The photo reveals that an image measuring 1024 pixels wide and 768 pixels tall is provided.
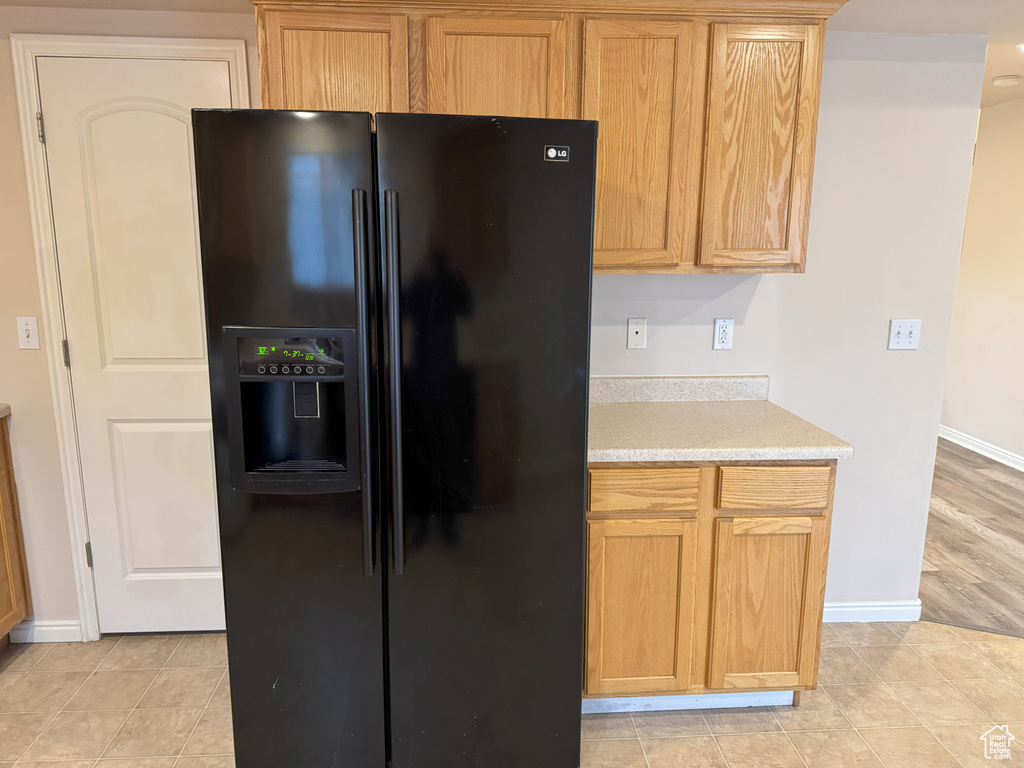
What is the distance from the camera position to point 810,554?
1.95m

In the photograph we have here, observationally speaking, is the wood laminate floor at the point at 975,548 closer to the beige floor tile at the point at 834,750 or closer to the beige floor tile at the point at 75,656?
the beige floor tile at the point at 834,750

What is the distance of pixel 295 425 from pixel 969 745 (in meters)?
2.17

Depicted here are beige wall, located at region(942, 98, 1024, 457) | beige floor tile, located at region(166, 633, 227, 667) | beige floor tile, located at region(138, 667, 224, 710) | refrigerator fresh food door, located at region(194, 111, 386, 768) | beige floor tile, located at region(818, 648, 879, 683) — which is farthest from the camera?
beige wall, located at region(942, 98, 1024, 457)

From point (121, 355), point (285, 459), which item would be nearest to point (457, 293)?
point (285, 459)

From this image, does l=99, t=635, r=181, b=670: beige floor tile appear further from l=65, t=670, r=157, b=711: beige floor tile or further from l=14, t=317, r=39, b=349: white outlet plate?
l=14, t=317, r=39, b=349: white outlet plate

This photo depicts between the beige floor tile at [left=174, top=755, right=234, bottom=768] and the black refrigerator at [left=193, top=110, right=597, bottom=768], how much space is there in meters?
0.24

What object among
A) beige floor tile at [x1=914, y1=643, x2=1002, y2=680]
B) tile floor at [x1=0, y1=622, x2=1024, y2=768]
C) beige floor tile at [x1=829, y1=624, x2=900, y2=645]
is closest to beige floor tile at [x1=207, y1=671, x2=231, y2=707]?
tile floor at [x1=0, y1=622, x2=1024, y2=768]

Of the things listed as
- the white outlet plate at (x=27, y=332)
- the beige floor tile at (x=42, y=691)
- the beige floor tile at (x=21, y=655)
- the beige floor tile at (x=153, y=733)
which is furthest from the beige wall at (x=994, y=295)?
the beige floor tile at (x=21, y=655)

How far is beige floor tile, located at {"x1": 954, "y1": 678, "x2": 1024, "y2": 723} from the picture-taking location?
2.12 meters

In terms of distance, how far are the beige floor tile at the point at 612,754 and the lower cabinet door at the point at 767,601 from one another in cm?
30

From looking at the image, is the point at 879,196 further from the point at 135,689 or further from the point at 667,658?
the point at 135,689

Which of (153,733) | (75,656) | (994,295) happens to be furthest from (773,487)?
(994,295)

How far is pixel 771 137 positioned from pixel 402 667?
6.11ft

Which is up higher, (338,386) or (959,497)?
Result: (338,386)
